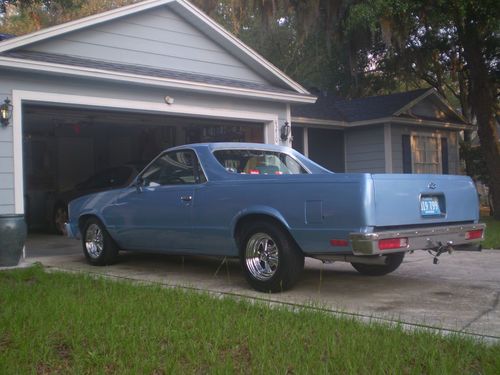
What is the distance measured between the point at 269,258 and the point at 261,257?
118 millimetres

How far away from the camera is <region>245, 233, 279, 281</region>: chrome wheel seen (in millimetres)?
6285

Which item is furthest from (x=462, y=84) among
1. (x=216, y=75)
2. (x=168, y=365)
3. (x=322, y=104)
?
(x=168, y=365)

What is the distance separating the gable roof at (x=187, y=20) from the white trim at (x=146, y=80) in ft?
0.07

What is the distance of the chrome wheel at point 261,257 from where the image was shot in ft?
20.6

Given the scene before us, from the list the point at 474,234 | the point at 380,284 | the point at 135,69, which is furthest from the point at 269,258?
the point at 135,69

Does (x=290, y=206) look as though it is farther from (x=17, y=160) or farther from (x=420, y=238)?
(x=17, y=160)

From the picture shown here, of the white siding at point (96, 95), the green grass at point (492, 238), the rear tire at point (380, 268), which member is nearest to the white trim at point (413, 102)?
the green grass at point (492, 238)

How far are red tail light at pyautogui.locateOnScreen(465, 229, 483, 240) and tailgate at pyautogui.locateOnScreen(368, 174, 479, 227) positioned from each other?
0.47 ft

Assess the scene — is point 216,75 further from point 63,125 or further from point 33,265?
point 63,125

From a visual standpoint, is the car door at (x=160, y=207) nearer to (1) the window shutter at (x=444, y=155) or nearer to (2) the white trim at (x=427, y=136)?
(2) the white trim at (x=427, y=136)

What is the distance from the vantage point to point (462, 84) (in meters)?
23.5

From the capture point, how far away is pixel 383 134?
17.1 meters

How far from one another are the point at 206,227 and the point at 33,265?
2999mm

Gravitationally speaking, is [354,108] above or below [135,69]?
above
